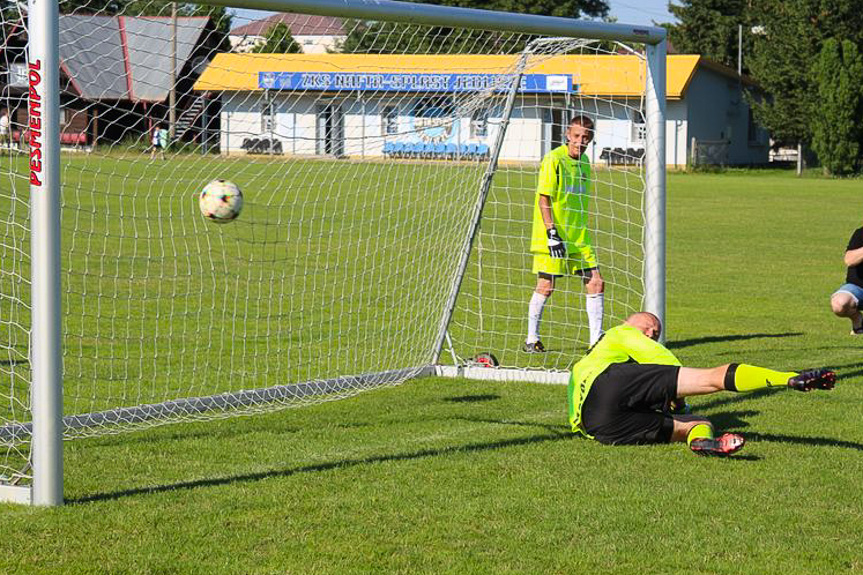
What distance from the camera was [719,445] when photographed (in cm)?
673

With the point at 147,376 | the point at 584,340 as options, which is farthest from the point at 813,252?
the point at 147,376

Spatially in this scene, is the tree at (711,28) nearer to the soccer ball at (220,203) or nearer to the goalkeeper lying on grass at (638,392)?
the soccer ball at (220,203)

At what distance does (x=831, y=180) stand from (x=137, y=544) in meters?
47.4

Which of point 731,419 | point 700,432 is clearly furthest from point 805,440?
point 700,432

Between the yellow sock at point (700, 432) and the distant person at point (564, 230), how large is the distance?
3.47 meters

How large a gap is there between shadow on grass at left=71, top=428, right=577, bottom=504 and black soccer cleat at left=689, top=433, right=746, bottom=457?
80cm

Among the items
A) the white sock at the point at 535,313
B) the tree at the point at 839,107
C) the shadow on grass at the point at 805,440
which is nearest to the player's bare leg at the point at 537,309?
the white sock at the point at 535,313

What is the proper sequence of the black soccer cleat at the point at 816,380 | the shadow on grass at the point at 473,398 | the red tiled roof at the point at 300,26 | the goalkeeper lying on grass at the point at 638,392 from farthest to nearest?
the shadow on grass at the point at 473,398
the red tiled roof at the point at 300,26
the goalkeeper lying on grass at the point at 638,392
the black soccer cleat at the point at 816,380

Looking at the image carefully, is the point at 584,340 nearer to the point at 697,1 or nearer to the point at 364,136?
the point at 364,136

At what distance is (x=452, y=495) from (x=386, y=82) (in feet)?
17.6

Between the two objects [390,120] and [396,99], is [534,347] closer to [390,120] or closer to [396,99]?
[390,120]

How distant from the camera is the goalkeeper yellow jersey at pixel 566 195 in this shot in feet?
34.2

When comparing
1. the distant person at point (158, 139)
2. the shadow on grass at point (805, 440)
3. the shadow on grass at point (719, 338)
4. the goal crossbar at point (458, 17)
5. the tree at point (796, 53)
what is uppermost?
the tree at point (796, 53)

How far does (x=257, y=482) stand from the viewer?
6223 millimetres
